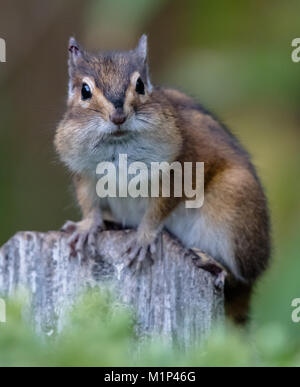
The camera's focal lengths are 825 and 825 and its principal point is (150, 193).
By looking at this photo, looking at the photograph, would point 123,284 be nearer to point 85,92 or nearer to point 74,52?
point 85,92

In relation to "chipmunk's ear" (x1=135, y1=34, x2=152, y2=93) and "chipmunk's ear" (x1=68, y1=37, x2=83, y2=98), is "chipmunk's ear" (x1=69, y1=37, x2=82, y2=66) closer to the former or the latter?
"chipmunk's ear" (x1=68, y1=37, x2=83, y2=98)

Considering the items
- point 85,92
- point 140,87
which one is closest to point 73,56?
point 85,92

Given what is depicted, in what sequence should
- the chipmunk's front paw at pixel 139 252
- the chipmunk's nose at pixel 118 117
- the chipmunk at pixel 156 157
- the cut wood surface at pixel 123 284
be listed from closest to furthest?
the cut wood surface at pixel 123 284
the chipmunk's front paw at pixel 139 252
the chipmunk's nose at pixel 118 117
the chipmunk at pixel 156 157

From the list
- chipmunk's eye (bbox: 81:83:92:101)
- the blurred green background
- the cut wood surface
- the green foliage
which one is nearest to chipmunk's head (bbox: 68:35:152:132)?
chipmunk's eye (bbox: 81:83:92:101)

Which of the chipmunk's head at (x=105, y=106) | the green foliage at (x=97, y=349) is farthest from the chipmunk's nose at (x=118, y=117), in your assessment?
the green foliage at (x=97, y=349)

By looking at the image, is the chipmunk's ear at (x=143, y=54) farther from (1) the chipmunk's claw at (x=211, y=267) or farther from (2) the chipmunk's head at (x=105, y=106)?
(1) the chipmunk's claw at (x=211, y=267)

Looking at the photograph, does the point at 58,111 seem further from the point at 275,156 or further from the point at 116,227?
the point at 275,156

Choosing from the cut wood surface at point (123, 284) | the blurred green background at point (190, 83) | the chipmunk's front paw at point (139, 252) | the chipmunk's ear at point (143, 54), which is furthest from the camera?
the blurred green background at point (190, 83)
